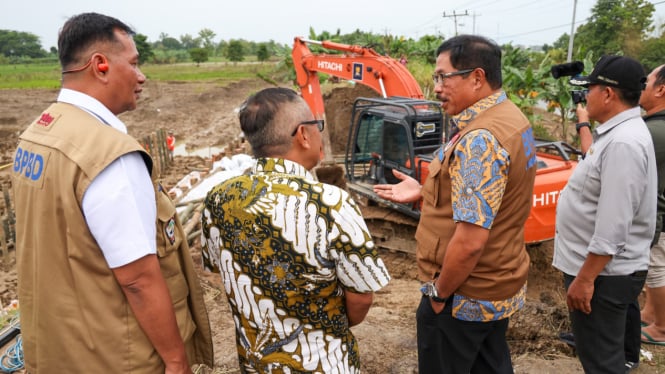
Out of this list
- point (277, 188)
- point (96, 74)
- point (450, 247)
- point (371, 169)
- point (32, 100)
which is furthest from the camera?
point (32, 100)

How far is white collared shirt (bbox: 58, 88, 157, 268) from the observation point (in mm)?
1463

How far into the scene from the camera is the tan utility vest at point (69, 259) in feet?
→ 4.85

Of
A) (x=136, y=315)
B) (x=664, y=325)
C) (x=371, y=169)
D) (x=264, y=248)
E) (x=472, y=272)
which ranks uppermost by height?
(x=264, y=248)

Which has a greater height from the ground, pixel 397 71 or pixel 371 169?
pixel 397 71

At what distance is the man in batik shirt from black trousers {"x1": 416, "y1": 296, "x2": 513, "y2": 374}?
63 cm

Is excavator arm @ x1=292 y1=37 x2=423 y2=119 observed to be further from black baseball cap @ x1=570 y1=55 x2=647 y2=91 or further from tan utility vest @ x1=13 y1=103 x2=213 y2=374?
tan utility vest @ x1=13 y1=103 x2=213 y2=374

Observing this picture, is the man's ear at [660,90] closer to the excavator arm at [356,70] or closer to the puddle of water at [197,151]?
the excavator arm at [356,70]

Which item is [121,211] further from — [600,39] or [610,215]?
[600,39]

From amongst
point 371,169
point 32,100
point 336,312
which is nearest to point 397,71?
point 371,169

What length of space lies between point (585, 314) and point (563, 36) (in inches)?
2353

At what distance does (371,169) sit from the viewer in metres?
6.85

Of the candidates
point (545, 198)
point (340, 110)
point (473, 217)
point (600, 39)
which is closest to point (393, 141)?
point (545, 198)

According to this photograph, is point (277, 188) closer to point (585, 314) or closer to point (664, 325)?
point (585, 314)

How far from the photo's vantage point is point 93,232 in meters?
1.48
